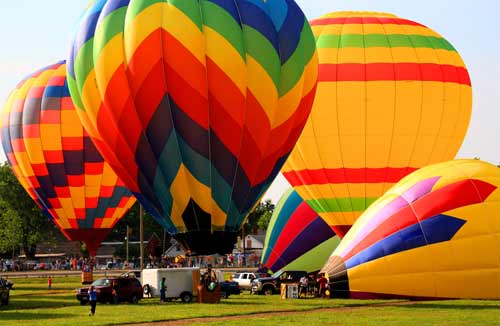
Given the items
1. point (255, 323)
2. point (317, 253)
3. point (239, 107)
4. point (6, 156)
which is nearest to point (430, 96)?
point (317, 253)

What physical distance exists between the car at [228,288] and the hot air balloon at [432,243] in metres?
8.15

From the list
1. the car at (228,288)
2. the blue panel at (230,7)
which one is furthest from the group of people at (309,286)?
the blue panel at (230,7)

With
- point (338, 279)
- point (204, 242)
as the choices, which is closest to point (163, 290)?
Answer: point (204, 242)

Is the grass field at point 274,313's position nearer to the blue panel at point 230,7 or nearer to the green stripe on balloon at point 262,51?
the green stripe on balloon at point 262,51

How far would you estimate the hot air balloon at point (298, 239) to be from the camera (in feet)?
163

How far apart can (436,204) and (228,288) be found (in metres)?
11.6

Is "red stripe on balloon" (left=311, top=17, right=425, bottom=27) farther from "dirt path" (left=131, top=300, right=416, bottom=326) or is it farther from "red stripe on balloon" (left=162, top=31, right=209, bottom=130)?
"dirt path" (left=131, top=300, right=416, bottom=326)

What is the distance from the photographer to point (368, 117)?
A: 4288cm

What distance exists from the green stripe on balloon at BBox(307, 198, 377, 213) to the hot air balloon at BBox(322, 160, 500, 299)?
8442mm

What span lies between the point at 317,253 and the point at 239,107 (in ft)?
59.0

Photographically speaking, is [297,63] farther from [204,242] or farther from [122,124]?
[204,242]

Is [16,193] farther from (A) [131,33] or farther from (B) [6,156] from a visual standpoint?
(A) [131,33]

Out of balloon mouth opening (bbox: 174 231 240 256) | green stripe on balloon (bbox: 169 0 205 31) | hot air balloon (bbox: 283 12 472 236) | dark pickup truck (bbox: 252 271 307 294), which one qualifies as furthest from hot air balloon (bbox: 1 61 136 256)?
green stripe on balloon (bbox: 169 0 205 31)

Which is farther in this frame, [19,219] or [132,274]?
[19,219]
